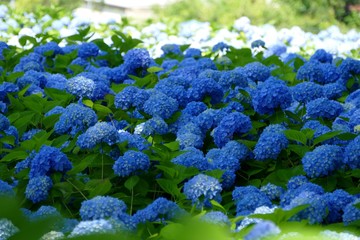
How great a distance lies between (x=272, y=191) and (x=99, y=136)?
0.55 meters

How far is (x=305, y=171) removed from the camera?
2.08 m

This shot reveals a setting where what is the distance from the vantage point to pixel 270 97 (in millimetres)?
2443

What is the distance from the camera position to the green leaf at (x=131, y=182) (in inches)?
79.4

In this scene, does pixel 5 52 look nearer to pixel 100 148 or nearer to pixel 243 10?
pixel 100 148

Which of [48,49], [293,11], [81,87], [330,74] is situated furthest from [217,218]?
[293,11]

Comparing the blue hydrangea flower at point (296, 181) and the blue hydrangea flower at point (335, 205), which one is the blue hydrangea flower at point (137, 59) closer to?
the blue hydrangea flower at point (296, 181)

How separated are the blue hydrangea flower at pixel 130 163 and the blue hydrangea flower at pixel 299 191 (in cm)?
41

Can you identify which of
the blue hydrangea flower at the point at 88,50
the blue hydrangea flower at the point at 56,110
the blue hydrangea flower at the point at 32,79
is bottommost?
the blue hydrangea flower at the point at 88,50

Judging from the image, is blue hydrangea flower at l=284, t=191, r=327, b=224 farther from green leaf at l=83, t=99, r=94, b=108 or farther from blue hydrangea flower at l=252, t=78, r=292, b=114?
green leaf at l=83, t=99, r=94, b=108

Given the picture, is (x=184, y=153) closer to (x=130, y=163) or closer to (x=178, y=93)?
(x=130, y=163)

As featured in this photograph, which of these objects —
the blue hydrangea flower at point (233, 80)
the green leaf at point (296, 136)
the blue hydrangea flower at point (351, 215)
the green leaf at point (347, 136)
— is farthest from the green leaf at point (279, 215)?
the blue hydrangea flower at point (233, 80)

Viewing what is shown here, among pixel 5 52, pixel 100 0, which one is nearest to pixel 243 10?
pixel 100 0

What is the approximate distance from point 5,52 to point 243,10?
54.5 ft

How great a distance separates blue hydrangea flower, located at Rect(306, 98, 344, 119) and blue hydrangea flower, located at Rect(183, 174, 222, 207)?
0.74 metres
